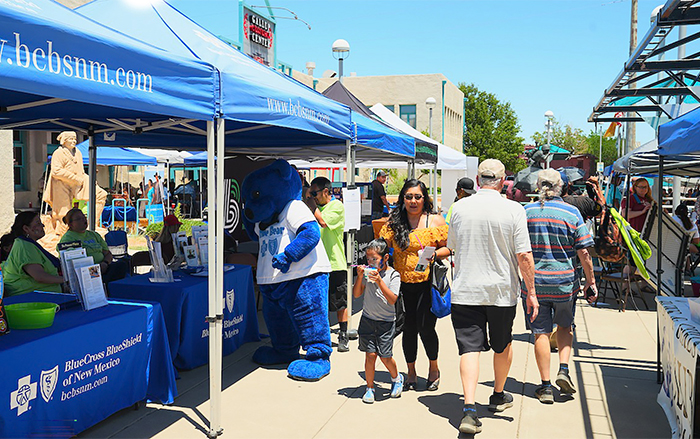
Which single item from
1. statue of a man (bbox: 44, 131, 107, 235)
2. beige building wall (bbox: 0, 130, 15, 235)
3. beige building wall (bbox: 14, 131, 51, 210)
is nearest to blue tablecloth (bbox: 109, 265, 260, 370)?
statue of a man (bbox: 44, 131, 107, 235)

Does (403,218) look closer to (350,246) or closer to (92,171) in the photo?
(350,246)

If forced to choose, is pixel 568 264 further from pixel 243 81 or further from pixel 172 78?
pixel 172 78

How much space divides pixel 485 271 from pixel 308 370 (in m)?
1.96

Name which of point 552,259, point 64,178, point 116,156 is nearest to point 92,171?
Result: point 64,178

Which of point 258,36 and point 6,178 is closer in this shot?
point 6,178

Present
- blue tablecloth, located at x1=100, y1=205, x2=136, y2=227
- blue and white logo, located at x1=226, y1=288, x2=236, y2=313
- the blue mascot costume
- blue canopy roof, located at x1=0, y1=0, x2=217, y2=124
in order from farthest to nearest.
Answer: blue tablecloth, located at x1=100, y1=205, x2=136, y2=227
blue and white logo, located at x1=226, y1=288, x2=236, y2=313
the blue mascot costume
blue canopy roof, located at x1=0, y1=0, x2=217, y2=124

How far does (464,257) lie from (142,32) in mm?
2884

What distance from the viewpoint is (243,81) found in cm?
416

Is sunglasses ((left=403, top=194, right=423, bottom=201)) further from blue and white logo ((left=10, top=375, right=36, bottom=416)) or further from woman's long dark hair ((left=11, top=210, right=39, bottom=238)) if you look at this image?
woman's long dark hair ((left=11, top=210, right=39, bottom=238))

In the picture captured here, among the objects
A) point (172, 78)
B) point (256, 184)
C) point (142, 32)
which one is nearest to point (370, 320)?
point (256, 184)

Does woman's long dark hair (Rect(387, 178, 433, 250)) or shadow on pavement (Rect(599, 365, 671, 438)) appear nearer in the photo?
shadow on pavement (Rect(599, 365, 671, 438))

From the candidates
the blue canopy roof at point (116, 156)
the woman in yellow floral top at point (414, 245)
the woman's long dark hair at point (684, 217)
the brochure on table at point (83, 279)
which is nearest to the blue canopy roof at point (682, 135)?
the woman in yellow floral top at point (414, 245)

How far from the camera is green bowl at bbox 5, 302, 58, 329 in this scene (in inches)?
141

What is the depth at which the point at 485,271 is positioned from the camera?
3.98 metres
